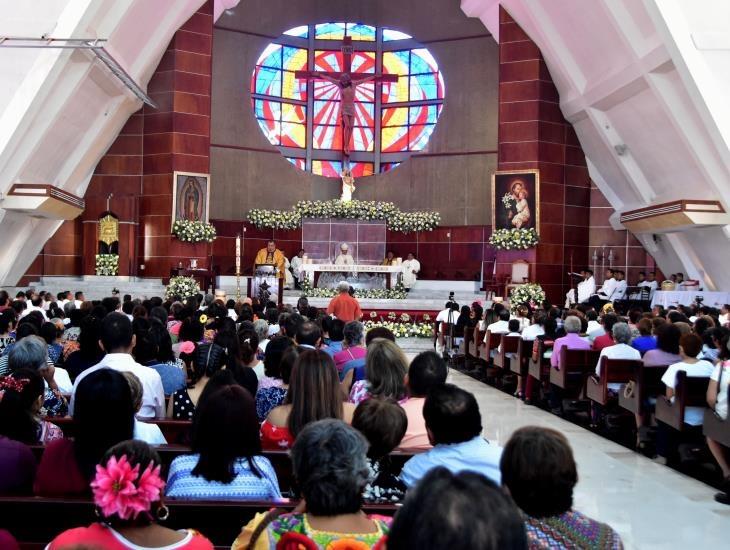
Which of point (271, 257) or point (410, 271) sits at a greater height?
point (271, 257)

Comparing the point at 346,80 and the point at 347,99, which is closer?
the point at 346,80

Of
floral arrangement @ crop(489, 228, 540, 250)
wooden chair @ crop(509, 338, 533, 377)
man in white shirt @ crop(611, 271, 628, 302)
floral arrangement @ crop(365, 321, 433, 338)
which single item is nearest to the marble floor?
wooden chair @ crop(509, 338, 533, 377)

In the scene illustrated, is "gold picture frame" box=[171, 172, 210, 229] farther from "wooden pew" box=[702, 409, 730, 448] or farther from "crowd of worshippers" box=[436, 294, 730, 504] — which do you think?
"wooden pew" box=[702, 409, 730, 448]

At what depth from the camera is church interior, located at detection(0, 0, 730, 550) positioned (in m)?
3.18

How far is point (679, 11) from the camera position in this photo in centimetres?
1388

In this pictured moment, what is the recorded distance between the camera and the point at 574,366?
9336 millimetres

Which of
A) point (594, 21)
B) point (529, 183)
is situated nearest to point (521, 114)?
point (529, 183)

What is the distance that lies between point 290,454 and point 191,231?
17560 mm

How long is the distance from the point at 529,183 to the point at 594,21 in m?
4.30

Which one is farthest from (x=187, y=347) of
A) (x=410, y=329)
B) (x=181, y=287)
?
(x=181, y=287)

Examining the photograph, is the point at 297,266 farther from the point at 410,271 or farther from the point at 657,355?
the point at 657,355

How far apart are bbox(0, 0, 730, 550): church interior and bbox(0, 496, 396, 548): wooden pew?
0.03ft

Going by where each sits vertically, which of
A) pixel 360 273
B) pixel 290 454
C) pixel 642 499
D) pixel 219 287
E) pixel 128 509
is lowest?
pixel 642 499

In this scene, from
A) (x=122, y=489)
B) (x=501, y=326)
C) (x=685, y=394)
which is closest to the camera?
(x=122, y=489)
